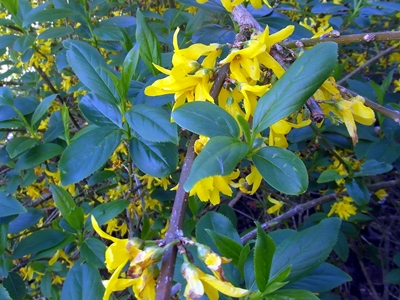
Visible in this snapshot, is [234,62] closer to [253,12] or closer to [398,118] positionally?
[398,118]

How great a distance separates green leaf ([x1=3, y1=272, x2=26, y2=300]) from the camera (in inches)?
52.4

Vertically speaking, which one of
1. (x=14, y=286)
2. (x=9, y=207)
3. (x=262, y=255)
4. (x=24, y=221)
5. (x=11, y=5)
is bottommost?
(x=14, y=286)

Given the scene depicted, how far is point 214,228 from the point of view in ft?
3.20

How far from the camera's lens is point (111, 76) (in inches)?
37.9

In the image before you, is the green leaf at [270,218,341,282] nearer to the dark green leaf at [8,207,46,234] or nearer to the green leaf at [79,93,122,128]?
the green leaf at [79,93,122,128]

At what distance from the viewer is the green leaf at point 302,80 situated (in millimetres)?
642

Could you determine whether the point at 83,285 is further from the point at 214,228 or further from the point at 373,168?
the point at 373,168

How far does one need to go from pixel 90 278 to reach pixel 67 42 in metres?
0.69

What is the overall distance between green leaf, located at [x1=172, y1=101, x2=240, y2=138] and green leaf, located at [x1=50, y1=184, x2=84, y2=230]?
69 cm

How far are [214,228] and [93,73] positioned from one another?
1.72 feet

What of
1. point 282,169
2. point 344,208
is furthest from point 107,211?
point 344,208

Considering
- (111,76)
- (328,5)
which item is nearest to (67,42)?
(111,76)

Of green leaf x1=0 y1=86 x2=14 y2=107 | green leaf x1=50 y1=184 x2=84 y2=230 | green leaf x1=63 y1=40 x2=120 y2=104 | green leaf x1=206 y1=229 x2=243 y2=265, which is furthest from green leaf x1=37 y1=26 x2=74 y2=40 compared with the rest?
green leaf x1=206 y1=229 x2=243 y2=265

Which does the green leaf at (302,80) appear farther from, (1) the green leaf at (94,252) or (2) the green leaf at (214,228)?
(1) the green leaf at (94,252)
